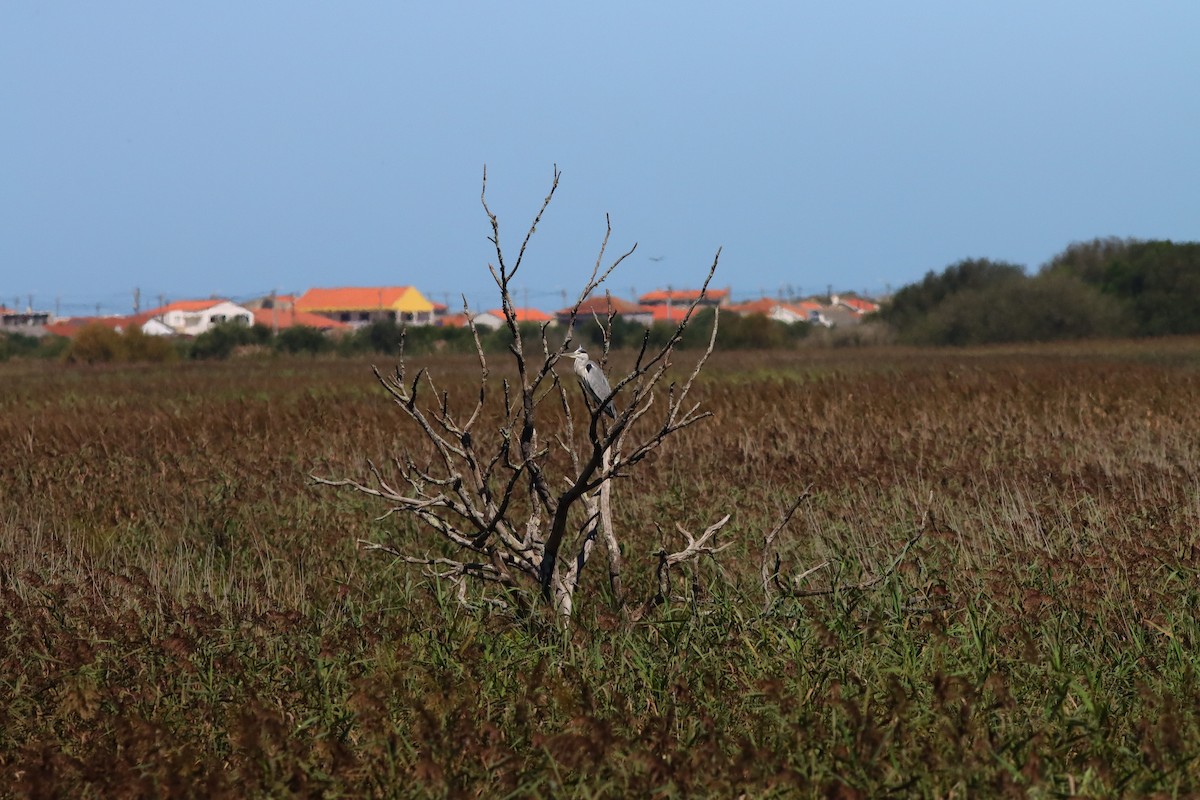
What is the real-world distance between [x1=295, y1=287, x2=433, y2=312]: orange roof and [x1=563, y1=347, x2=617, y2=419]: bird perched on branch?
109256mm

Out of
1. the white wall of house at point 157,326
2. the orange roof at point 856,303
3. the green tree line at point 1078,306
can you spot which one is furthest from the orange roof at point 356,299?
the green tree line at point 1078,306

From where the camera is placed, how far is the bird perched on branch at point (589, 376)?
16.4 feet

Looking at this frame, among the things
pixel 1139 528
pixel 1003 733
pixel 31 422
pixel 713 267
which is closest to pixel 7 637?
pixel 713 267

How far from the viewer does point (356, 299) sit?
117m

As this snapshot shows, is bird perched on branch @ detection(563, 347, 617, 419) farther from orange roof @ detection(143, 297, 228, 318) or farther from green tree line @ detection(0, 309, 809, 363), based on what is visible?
orange roof @ detection(143, 297, 228, 318)

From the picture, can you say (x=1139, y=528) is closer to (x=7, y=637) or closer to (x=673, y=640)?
(x=673, y=640)

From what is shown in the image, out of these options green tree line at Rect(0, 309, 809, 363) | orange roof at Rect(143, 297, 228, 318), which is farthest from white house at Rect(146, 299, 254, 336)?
green tree line at Rect(0, 309, 809, 363)

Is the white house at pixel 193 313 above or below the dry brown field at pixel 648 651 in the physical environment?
above

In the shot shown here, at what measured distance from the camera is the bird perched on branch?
196 inches

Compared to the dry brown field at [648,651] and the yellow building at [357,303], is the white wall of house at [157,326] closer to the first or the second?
the yellow building at [357,303]

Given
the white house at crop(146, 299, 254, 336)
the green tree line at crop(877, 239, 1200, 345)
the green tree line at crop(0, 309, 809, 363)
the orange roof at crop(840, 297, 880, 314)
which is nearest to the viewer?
the green tree line at crop(0, 309, 809, 363)

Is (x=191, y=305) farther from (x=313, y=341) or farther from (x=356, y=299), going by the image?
(x=313, y=341)

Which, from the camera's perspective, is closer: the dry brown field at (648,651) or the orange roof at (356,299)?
the dry brown field at (648,651)

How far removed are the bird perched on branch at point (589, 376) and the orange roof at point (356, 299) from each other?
109 meters
